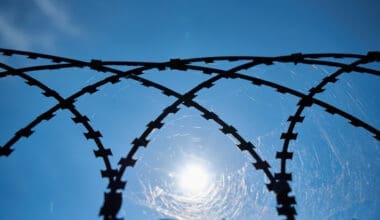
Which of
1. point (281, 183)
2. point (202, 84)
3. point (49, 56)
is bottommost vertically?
point (281, 183)

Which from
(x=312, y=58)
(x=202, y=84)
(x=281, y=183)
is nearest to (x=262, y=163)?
(x=281, y=183)

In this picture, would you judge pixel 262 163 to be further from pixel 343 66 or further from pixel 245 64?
pixel 343 66

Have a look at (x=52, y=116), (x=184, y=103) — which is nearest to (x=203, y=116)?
(x=184, y=103)

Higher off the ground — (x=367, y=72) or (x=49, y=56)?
(x=49, y=56)

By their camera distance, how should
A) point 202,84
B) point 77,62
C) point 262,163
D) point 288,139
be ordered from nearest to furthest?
1. point 262,163
2. point 288,139
3. point 202,84
4. point 77,62

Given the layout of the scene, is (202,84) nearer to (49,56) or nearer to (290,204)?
(290,204)

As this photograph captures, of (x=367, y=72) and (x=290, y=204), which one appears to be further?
(x=367, y=72)

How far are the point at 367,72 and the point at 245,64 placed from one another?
3063 millimetres

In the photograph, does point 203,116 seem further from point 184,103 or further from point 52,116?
point 52,116

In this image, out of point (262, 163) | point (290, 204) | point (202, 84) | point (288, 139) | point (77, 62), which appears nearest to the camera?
point (290, 204)

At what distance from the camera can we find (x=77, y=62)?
780 cm

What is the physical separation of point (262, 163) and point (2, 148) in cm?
557

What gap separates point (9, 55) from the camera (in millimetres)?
7934

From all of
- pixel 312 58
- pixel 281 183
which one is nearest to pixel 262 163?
pixel 281 183
